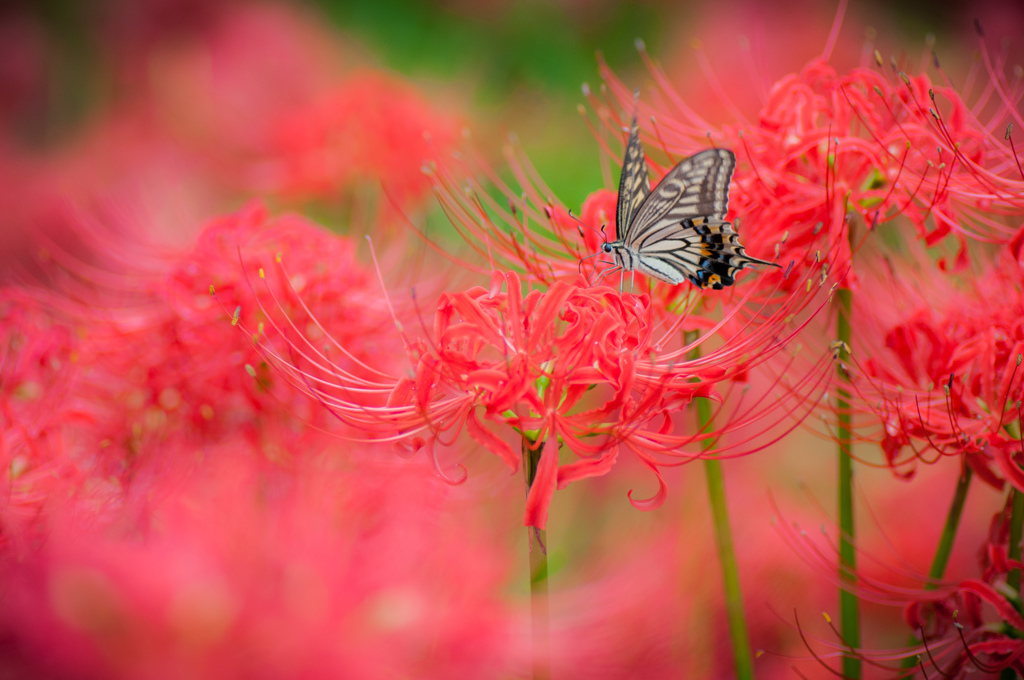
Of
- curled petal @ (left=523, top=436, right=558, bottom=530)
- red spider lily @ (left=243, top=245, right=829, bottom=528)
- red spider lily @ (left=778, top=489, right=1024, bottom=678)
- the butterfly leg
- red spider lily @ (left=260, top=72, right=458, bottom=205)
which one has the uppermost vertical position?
red spider lily @ (left=260, top=72, right=458, bottom=205)

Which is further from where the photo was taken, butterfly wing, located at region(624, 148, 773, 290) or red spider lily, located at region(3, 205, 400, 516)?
red spider lily, located at region(3, 205, 400, 516)

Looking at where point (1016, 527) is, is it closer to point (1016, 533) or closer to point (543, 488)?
point (1016, 533)

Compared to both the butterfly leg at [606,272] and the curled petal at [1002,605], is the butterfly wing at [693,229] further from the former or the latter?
the curled petal at [1002,605]

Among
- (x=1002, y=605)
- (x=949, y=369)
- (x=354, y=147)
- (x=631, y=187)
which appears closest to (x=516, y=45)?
(x=354, y=147)

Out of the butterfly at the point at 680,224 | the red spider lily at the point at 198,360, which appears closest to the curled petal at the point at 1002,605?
the butterfly at the point at 680,224

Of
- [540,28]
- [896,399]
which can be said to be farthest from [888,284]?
[540,28]

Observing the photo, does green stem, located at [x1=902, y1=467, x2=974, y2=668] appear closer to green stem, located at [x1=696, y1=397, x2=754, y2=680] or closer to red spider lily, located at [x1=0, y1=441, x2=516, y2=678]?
green stem, located at [x1=696, y1=397, x2=754, y2=680]

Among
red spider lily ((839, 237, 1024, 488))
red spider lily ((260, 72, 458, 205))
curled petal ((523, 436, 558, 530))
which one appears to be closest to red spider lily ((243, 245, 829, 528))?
curled petal ((523, 436, 558, 530))
